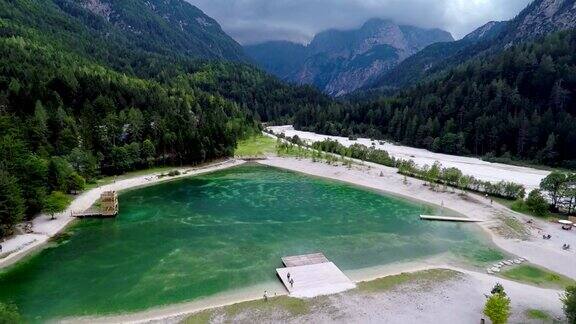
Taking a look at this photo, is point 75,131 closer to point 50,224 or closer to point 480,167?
point 50,224

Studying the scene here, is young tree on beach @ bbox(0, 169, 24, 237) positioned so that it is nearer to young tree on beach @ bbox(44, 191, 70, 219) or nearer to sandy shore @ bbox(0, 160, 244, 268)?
sandy shore @ bbox(0, 160, 244, 268)

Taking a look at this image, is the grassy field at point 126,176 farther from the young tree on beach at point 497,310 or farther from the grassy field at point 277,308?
the young tree on beach at point 497,310

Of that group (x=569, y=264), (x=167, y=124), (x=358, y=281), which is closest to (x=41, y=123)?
(x=167, y=124)

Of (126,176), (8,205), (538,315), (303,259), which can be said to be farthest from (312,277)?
(126,176)

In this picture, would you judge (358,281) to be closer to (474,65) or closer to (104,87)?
(104,87)

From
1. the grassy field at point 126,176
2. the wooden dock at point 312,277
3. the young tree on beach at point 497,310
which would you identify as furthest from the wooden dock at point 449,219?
the grassy field at point 126,176
